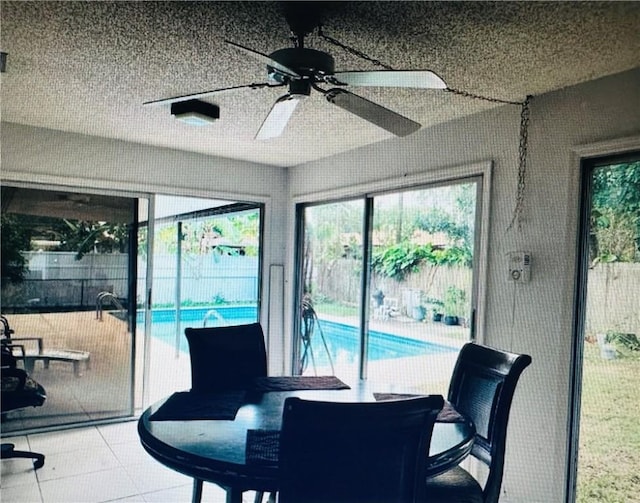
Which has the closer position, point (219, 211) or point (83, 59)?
point (83, 59)

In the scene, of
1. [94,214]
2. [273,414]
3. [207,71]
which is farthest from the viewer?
[94,214]

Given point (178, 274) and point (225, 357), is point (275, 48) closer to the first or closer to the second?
point (225, 357)

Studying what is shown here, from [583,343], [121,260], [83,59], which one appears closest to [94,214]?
[121,260]

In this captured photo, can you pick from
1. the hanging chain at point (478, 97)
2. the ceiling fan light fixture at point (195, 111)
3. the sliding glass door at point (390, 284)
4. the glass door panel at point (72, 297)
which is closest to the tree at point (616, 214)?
the hanging chain at point (478, 97)

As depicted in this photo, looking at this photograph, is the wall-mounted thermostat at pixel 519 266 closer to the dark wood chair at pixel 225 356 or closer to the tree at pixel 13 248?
the dark wood chair at pixel 225 356

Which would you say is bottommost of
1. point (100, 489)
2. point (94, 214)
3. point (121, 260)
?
point (100, 489)

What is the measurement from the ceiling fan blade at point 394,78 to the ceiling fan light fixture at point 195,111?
55.5 inches

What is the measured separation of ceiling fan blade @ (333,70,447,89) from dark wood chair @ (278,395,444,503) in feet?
3.38

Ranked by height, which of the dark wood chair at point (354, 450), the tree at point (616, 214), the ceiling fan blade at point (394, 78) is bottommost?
the dark wood chair at point (354, 450)

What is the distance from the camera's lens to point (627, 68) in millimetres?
2195

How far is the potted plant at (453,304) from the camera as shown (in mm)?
3146

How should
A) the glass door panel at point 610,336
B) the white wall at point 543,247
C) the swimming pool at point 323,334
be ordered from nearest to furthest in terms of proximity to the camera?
the glass door panel at point 610,336, the white wall at point 543,247, the swimming pool at point 323,334

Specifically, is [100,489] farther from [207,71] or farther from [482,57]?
[482,57]

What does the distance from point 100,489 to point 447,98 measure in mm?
3011
